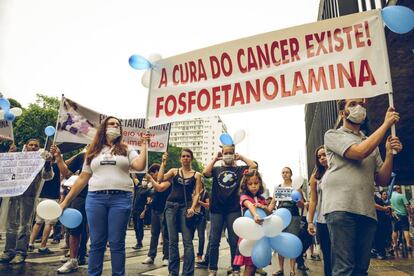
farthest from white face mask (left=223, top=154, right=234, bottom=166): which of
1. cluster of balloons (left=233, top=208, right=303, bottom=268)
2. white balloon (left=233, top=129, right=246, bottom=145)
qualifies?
cluster of balloons (left=233, top=208, right=303, bottom=268)

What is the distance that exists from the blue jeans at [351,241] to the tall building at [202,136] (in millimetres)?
137668

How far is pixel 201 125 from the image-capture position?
511 ft

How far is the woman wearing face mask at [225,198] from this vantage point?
15.6 feet

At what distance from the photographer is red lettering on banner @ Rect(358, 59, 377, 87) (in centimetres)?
346

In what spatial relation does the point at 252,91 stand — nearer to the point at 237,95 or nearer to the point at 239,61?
the point at 237,95

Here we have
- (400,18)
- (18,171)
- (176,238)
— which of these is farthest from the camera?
(18,171)

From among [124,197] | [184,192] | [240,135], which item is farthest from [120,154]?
[240,135]

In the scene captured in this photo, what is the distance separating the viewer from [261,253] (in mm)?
3559

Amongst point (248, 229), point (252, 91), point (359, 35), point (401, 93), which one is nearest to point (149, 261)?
point (248, 229)

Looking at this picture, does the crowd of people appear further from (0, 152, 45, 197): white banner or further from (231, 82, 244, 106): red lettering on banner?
(231, 82, 244, 106): red lettering on banner

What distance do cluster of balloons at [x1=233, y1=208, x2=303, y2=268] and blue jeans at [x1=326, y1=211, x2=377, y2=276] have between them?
88cm

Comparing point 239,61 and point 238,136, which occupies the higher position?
point 239,61

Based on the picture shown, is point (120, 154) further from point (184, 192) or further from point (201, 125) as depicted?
point (201, 125)

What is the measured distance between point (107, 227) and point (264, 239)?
5.17 feet
